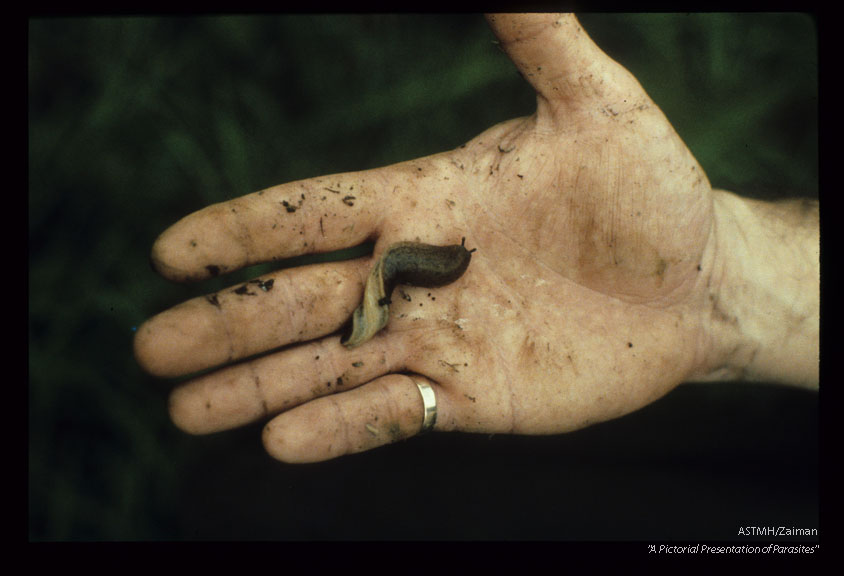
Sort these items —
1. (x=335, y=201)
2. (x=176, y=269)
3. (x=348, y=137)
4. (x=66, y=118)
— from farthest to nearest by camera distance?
(x=348, y=137) → (x=66, y=118) → (x=335, y=201) → (x=176, y=269)

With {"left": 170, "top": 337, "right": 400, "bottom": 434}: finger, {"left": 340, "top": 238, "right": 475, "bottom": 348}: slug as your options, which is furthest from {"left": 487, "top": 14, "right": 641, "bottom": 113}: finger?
{"left": 170, "top": 337, "right": 400, "bottom": 434}: finger

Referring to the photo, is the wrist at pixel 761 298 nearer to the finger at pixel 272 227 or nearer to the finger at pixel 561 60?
the finger at pixel 561 60

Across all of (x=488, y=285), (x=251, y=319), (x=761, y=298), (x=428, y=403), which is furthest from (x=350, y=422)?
(x=761, y=298)

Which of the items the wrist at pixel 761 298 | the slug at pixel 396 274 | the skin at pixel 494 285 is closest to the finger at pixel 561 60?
the skin at pixel 494 285

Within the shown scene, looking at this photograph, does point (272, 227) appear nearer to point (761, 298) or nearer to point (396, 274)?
point (396, 274)

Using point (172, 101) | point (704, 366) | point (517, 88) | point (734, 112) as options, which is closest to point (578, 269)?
point (704, 366)

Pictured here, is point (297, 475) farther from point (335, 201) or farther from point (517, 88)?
point (517, 88)
